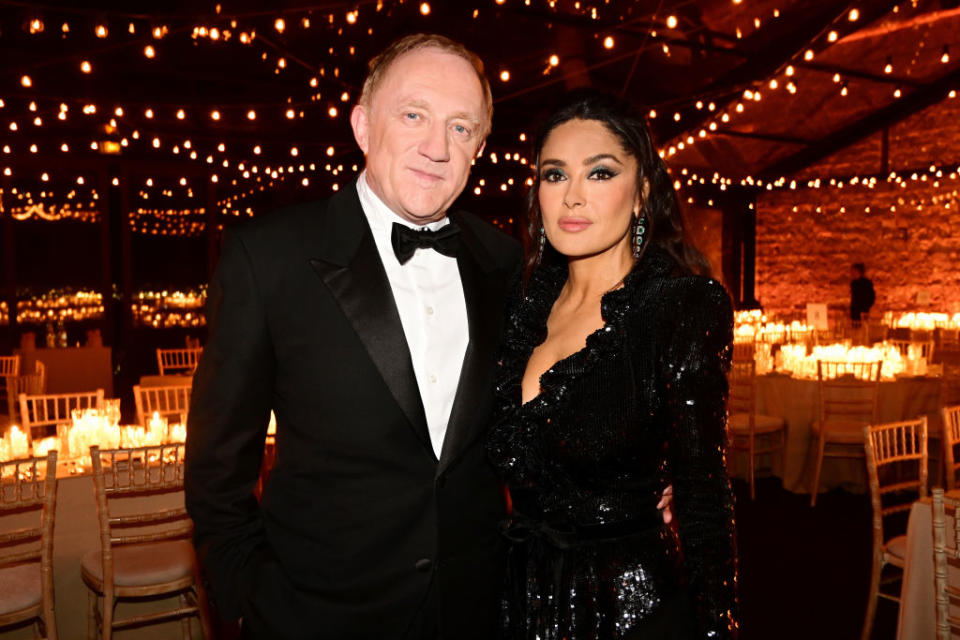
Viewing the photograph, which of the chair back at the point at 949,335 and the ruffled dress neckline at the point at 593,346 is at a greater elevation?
the ruffled dress neckline at the point at 593,346

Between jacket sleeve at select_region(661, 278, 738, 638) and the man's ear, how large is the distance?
0.73m

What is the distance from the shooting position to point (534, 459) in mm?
1679

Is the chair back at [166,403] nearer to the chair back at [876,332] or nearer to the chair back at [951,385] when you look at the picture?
the chair back at [951,385]

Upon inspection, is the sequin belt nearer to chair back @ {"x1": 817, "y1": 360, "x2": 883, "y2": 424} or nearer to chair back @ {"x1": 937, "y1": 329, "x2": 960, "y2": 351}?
chair back @ {"x1": 817, "y1": 360, "x2": 883, "y2": 424}

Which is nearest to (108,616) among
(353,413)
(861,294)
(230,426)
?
(230,426)

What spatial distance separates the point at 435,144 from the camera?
62.3 inches

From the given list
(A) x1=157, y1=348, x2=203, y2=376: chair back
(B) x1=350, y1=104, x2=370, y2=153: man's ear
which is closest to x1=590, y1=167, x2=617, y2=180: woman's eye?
(B) x1=350, y1=104, x2=370, y2=153: man's ear

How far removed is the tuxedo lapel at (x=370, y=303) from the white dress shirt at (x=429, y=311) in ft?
0.17

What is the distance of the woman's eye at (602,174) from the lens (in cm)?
177

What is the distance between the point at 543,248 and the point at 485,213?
11.5 metres

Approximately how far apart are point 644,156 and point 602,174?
0.11 metres

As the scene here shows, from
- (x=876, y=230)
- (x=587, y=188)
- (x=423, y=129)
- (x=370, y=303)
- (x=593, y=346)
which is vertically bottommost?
(x=593, y=346)

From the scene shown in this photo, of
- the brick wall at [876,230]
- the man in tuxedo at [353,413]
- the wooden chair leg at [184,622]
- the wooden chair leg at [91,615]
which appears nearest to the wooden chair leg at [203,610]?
the wooden chair leg at [184,622]

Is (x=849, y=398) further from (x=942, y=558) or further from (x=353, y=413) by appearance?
(x=353, y=413)
